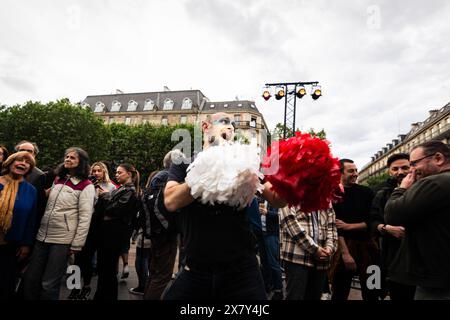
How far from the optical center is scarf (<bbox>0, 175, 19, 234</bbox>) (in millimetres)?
3062

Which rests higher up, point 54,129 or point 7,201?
point 54,129

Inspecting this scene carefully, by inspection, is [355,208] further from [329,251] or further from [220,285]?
[220,285]

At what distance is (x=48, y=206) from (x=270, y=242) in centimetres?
340

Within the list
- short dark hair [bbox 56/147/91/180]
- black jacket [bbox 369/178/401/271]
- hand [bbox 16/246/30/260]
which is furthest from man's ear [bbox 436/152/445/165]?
hand [bbox 16/246/30/260]

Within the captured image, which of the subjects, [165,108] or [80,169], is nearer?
[80,169]

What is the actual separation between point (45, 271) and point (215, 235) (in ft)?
8.55

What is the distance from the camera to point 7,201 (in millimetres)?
3131

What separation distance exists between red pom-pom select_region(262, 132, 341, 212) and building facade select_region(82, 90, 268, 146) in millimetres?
52138

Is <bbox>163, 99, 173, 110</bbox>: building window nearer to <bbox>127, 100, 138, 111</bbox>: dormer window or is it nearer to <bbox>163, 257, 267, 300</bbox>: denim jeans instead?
<bbox>127, 100, 138, 111</bbox>: dormer window

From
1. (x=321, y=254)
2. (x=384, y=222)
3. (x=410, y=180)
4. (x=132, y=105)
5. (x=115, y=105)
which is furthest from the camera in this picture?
(x=115, y=105)

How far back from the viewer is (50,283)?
3178 millimetres

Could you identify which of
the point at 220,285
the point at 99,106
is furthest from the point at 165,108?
the point at 220,285
